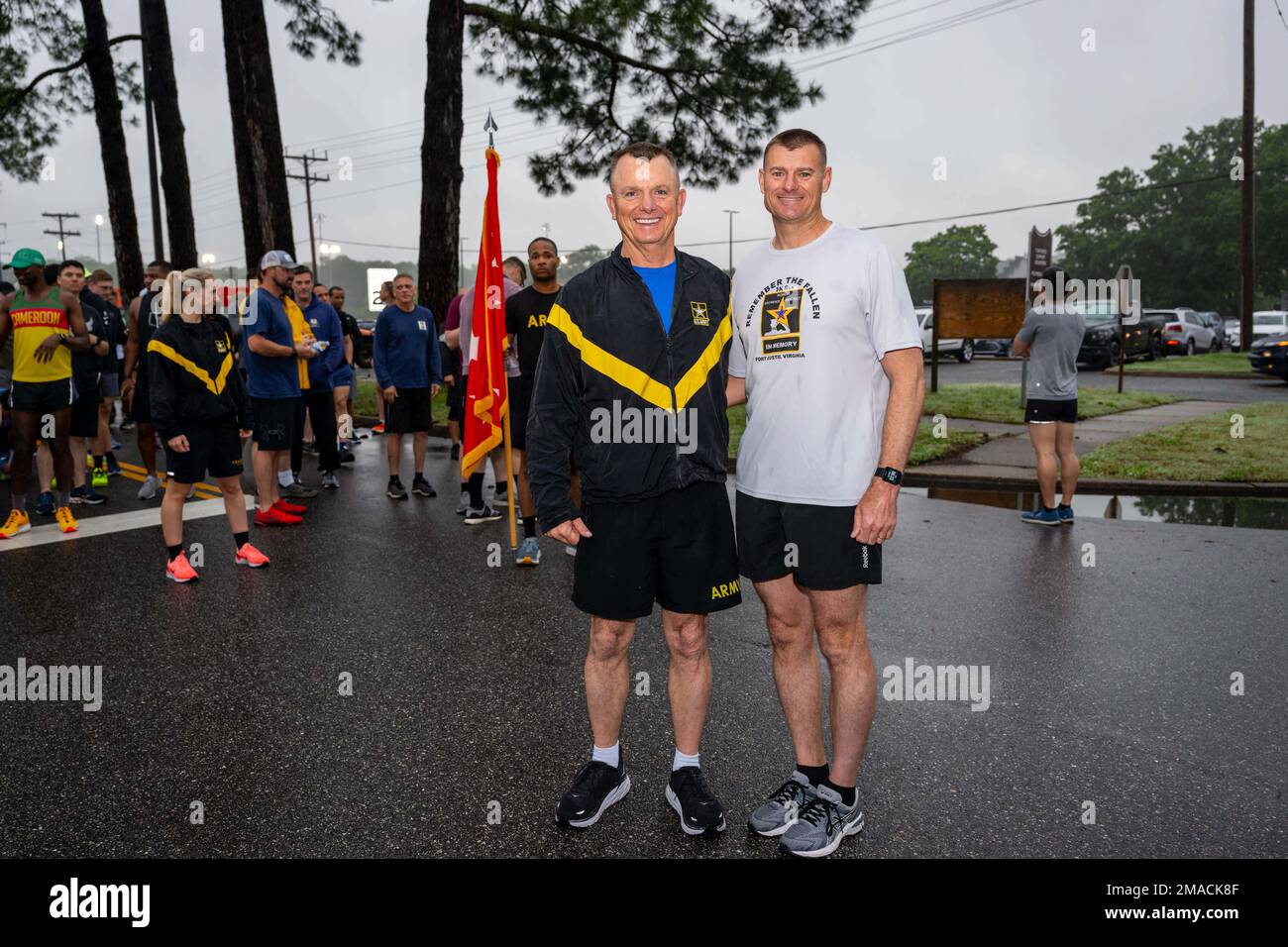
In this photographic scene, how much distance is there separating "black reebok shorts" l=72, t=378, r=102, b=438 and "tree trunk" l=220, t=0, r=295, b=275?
571 cm

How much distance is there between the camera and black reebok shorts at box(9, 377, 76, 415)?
781 cm

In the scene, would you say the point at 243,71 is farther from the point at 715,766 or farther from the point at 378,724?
the point at 715,766

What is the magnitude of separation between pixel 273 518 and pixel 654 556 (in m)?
5.85

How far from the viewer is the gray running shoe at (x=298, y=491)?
943cm

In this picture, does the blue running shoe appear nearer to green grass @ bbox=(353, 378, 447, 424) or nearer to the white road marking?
the white road marking

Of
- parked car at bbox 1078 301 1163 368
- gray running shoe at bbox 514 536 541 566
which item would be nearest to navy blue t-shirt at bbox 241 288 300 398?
gray running shoe at bbox 514 536 541 566

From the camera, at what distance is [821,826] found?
3076 millimetres

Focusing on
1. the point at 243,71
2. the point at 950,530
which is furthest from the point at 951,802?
the point at 243,71

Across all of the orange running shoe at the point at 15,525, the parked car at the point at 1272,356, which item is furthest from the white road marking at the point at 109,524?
the parked car at the point at 1272,356

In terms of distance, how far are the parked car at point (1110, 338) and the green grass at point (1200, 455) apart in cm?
1091

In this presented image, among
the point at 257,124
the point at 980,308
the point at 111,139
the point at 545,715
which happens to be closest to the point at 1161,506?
the point at 545,715

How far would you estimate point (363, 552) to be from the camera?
725 cm

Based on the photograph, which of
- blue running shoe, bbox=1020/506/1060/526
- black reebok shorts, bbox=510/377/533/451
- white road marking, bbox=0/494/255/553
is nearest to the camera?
black reebok shorts, bbox=510/377/533/451
